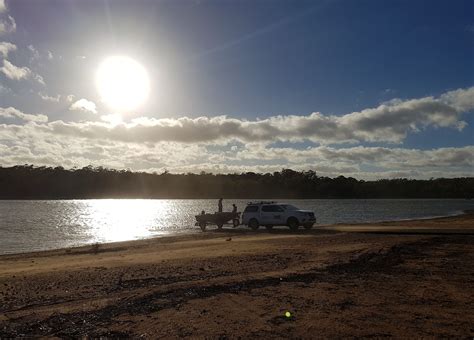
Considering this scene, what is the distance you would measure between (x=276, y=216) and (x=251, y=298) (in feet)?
80.8

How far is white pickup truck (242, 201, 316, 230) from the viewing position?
108 ft

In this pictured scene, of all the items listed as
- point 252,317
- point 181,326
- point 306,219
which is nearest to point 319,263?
point 252,317

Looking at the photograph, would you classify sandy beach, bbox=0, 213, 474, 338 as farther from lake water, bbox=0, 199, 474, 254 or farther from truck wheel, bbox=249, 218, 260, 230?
lake water, bbox=0, 199, 474, 254

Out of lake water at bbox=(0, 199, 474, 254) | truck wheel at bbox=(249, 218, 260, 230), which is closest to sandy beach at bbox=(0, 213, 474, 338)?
truck wheel at bbox=(249, 218, 260, 230)

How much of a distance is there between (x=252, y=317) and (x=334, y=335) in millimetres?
1599

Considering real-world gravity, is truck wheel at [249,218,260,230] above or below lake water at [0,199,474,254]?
above

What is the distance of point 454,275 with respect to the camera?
39.3 feet

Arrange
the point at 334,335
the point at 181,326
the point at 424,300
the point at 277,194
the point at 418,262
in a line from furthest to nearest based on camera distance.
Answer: the point at 277,194
the point at 418,262
the point at 424,300
the point at 181,326
the point at 334,335

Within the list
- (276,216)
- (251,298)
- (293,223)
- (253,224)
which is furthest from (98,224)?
(251,298)

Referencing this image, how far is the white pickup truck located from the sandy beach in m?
17.3

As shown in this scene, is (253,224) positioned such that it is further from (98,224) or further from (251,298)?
(98,224)

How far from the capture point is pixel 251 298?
952 cm

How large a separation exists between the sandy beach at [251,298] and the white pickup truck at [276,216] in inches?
681

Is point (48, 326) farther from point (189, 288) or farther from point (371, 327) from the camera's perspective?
point (371, 327)
